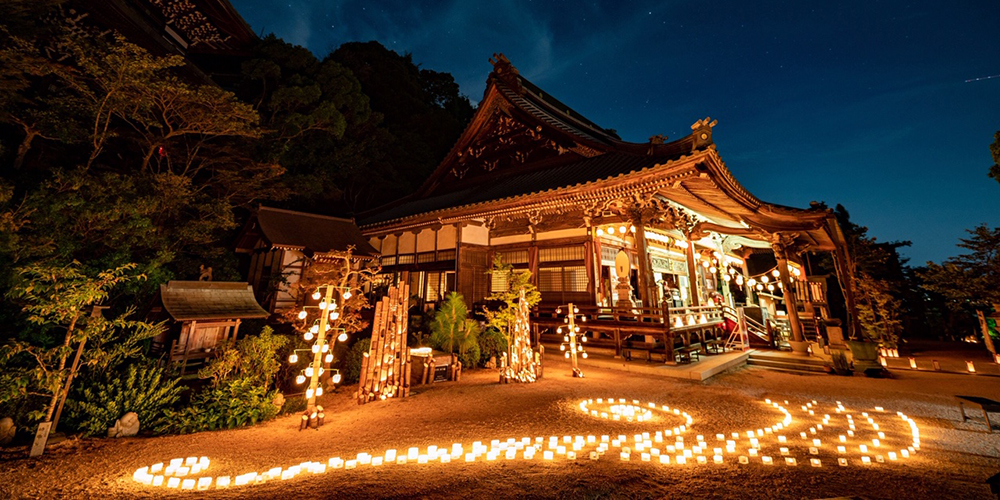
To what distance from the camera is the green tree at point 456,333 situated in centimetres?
924

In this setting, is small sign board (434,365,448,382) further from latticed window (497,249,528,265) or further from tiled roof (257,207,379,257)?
tiled roof (257,207,379,257)

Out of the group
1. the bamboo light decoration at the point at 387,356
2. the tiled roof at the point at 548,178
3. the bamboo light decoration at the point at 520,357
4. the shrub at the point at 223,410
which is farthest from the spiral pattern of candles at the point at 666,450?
the tiled roof at the point at 548,178

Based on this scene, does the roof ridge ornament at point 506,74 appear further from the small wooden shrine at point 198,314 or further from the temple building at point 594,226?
the small wooden shrine at point 198,314

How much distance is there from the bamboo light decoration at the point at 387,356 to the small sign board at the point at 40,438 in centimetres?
376

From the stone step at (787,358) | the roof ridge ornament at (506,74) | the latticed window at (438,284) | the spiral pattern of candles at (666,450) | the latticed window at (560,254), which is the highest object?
the roof ridge ornament at (506,74)

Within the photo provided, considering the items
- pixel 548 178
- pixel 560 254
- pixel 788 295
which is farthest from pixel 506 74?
pixel 788 295

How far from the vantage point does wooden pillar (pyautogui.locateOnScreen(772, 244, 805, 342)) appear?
36.4 ft

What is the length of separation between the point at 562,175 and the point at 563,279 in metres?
3.62

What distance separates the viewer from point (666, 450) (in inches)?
167

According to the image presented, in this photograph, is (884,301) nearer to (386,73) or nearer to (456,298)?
(456,298)

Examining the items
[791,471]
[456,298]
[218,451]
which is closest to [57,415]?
[218,451]

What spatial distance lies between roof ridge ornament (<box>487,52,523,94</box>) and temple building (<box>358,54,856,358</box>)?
55mm

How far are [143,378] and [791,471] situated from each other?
8.94 metres

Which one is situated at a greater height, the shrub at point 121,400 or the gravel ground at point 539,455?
the shrub at point 121,400
